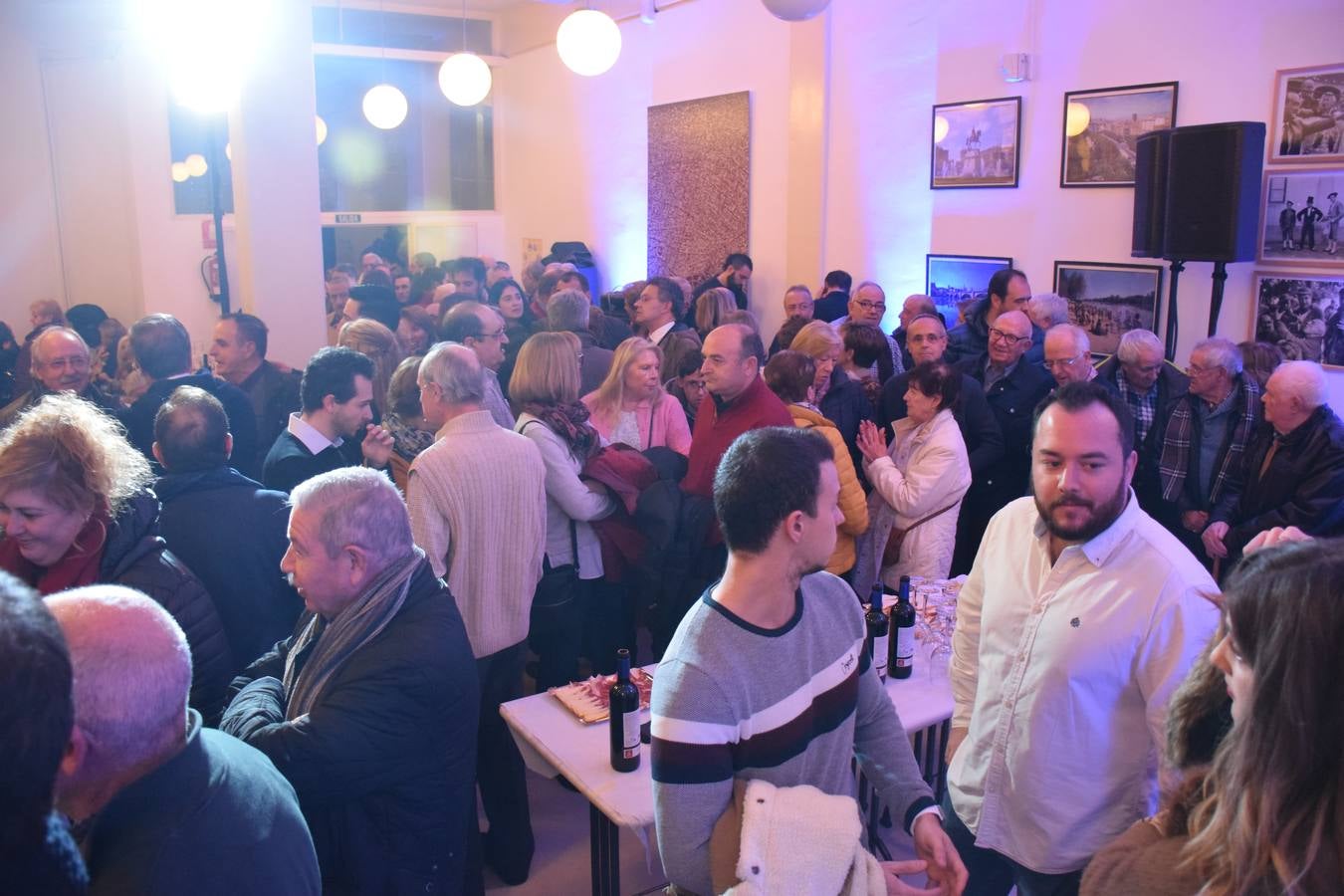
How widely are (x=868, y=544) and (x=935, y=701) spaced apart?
1203mm

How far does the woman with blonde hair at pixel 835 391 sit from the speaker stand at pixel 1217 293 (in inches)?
76.3

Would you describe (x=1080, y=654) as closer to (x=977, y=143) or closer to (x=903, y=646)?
(x=903, y=646)

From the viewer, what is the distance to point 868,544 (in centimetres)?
387

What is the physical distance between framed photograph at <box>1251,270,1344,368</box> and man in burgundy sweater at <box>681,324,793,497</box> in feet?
9.70

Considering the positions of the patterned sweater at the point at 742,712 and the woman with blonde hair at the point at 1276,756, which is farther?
the patterned sweater at the point at 742,712

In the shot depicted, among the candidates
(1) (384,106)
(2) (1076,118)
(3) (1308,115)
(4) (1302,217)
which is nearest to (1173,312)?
(4) (1302,217)

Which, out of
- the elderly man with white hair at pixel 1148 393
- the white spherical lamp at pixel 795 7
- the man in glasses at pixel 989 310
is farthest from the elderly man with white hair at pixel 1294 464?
the white spherical lamp at pixel 795 7

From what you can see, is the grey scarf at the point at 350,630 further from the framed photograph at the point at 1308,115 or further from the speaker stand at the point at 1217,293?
the framed photograph at the point at 1308,115

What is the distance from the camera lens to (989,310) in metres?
5.82

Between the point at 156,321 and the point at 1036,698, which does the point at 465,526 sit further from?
the point at 156,321

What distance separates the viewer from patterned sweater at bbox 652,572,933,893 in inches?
61.5

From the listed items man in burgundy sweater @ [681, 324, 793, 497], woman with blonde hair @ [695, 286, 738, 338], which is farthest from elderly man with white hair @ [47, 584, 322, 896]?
woman with blonde hair @ [695, 286, 738, 338]

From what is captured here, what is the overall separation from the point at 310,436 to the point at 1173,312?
429 centimetres

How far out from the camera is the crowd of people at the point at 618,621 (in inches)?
46.3
